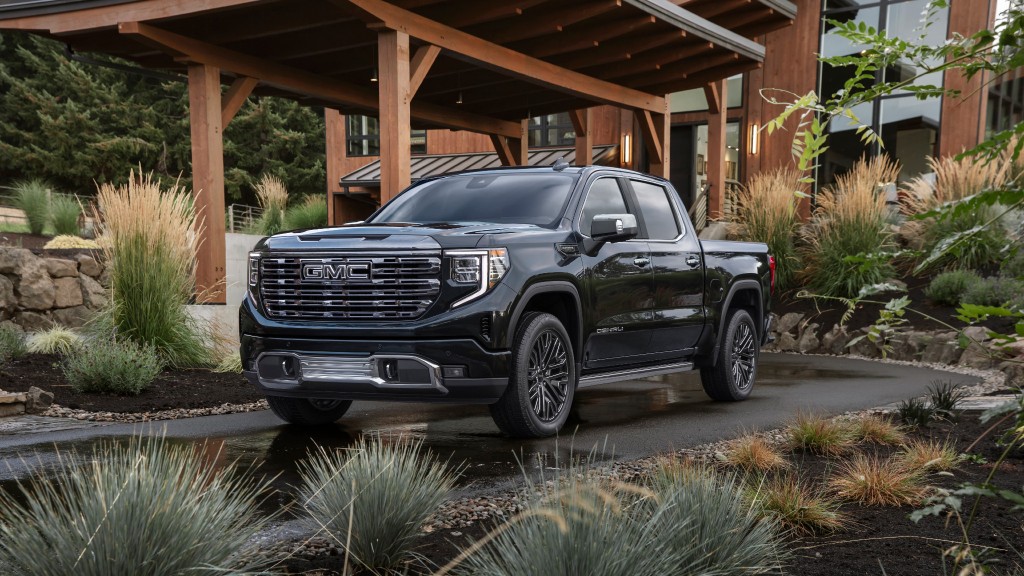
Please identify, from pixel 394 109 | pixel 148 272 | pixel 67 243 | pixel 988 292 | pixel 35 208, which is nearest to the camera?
pixel 148 272

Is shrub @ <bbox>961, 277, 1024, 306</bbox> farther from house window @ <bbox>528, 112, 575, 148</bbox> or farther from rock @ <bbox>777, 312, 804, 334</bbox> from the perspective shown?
house window @ <bbox>528, 112, 575, 148</bbox>

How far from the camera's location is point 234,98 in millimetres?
12695

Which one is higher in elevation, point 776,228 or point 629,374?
point 776,228

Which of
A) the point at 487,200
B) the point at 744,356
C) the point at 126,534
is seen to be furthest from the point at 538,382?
the point at 126,534

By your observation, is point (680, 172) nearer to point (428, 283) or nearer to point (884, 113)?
point (884, 113)

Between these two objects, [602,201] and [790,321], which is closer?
[602,201]

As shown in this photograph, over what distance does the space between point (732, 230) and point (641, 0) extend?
4.80m

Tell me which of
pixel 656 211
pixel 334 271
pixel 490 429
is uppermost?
pixel 656 211

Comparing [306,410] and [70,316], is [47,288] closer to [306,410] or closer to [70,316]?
[70,316]

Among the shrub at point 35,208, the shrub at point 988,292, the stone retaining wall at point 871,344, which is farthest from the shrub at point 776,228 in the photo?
the shrub at point 35,208

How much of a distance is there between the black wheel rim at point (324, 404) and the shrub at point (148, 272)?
289 centimetres

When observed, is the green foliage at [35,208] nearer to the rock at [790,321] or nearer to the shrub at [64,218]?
the shrub at [64,218]

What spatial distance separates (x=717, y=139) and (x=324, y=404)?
13487 millimetres

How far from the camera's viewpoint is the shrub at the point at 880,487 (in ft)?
14.9
